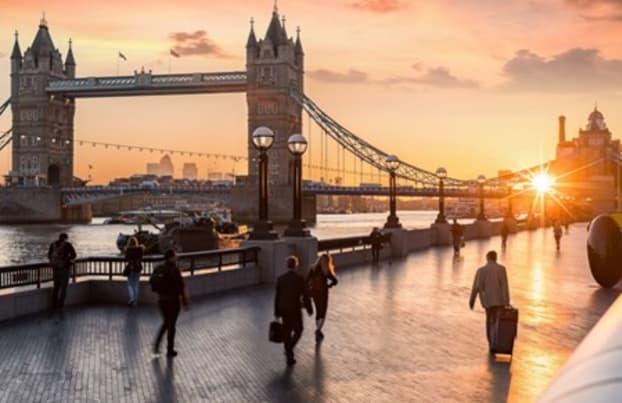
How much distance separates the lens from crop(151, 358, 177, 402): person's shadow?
7.93 m

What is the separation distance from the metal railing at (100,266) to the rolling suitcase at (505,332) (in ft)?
23.3

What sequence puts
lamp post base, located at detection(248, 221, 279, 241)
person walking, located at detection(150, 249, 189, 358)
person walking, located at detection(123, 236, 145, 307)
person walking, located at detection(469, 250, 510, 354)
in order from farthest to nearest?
lamp post base, located at detection(248, 221, 279, 241) < person walking, located at detection(123, 236, 145, 307) < person walking, located at detection(469, 250, 510, 354) < person walking, located at detection(150, 249, 189, 358)

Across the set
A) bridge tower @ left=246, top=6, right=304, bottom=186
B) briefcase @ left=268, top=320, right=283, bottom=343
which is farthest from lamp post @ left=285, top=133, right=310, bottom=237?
bridge tower @ left=246, top=6, right=304, bottom=186

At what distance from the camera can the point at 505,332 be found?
997cm

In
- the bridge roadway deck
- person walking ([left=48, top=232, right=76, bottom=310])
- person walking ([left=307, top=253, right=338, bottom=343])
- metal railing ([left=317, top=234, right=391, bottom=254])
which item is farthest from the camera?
metal railing ([left=317, top=234, right=391, bottom=254])

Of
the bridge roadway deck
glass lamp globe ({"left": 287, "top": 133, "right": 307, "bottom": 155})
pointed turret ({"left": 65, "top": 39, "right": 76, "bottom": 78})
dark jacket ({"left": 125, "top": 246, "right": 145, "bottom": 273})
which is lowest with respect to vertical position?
the bridge roadway deck

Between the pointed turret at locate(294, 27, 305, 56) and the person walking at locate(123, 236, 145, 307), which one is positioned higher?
the pointed turret at locate(294, 27, 305, 56)

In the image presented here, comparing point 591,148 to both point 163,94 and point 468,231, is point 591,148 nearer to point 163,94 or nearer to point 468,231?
point 163,94

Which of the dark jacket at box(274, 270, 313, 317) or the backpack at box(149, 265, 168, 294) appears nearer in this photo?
the dark jacket at box(274, 270, 313, 317)

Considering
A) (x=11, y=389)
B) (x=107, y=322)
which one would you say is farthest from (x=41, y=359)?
(x=107, y=322)

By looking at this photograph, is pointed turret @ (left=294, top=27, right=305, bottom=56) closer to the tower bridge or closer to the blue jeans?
the tower bridge

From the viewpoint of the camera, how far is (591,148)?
559 feet

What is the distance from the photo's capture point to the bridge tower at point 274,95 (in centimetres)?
11662

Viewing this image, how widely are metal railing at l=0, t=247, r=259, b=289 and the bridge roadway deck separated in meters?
1.07
